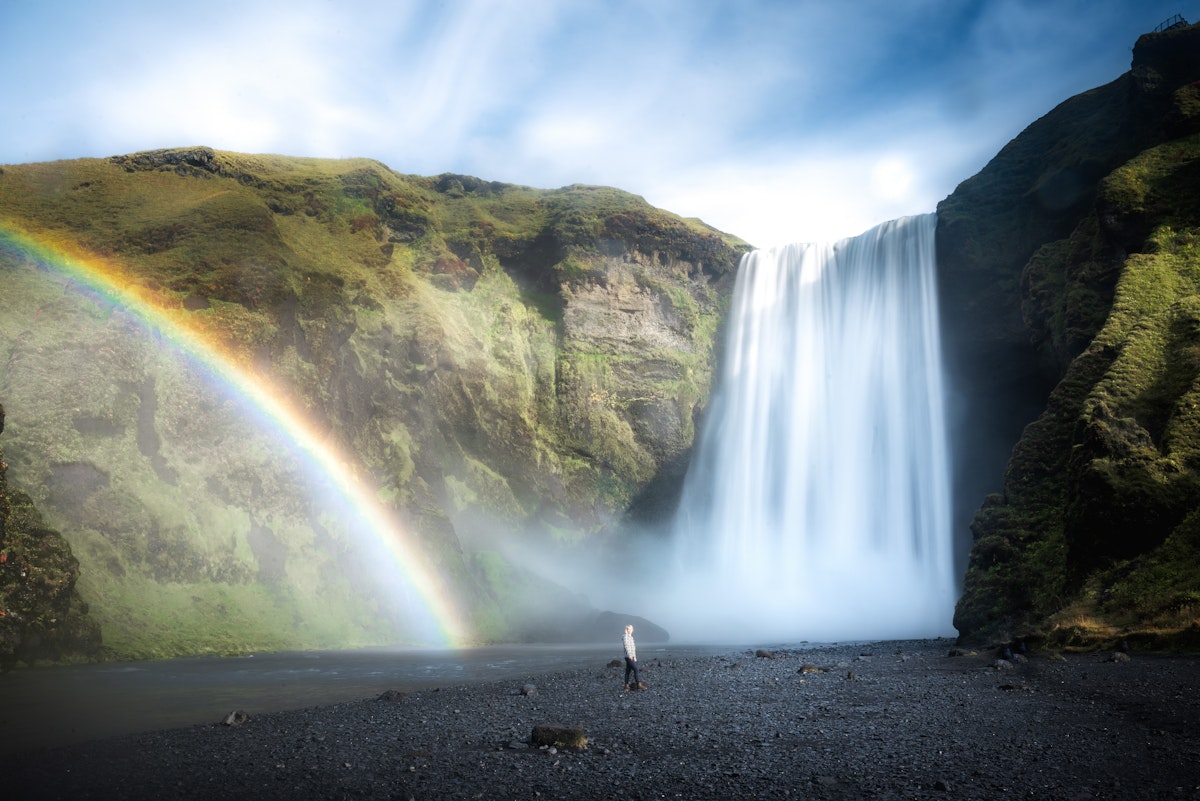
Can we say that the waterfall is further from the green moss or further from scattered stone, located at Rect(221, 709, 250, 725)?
scattered stone, located at Rect(221, 709, 250, 725)

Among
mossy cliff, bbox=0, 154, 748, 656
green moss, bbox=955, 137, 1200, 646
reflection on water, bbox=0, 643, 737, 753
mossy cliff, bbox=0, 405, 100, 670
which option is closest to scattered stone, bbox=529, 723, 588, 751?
reflection on water, bbox=0, 643, 737, 753

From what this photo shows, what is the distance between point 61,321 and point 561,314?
115 feet

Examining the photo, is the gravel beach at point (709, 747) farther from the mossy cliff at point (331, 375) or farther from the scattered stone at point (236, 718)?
the mossy cliff at point (331, 375)

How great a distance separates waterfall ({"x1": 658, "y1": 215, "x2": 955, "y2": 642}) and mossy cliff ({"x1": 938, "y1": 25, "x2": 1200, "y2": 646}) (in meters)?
3.05

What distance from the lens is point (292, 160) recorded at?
67.8 m

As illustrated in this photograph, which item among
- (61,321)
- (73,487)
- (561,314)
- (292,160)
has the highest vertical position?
(292,160)

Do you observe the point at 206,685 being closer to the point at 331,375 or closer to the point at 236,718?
the point at 236,718

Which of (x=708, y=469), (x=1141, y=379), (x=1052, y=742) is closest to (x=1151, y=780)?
(x=1052, y=742)

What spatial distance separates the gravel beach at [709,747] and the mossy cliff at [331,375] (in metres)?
21.7

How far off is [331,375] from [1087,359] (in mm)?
42608

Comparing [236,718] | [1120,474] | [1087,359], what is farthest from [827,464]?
[236,718]

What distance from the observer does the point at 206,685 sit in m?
20.2

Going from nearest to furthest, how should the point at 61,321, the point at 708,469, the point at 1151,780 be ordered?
the point at 1151,780
the point at 61,321
the point at 708,469

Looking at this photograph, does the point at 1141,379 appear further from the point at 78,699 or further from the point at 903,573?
the point at 78,699
